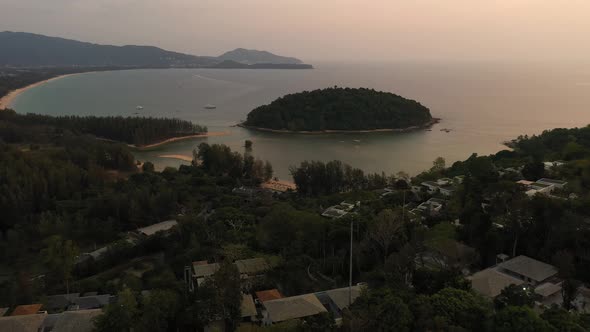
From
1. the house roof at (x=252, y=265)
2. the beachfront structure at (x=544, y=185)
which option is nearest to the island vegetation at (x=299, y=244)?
the house roof at (x=252, y=265)

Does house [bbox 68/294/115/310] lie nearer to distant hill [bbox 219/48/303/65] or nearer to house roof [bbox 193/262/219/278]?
house roof [bbox 193/262/219/278]

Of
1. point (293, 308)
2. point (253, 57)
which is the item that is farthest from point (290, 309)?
point (253, 57)

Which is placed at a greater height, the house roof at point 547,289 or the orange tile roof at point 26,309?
the house roof at point 547,289

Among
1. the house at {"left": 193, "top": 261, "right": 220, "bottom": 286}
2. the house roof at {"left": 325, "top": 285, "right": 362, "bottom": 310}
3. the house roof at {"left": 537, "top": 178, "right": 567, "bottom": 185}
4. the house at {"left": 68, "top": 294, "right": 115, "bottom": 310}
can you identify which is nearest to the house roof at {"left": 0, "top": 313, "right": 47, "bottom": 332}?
the house at {"left": 68, "top": 294, "right": 115, "bottom": 310}

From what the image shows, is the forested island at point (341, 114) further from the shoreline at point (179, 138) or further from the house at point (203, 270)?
the house at point (203, 270)

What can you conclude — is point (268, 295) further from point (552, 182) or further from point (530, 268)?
point (552, 182)

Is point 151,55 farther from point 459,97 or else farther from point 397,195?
point 397,195
